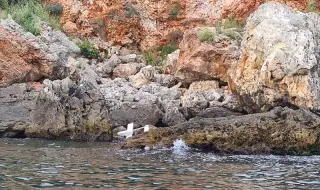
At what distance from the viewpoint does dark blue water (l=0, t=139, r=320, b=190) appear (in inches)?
348

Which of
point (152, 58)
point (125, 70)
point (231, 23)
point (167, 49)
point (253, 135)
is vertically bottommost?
point (253, 135)

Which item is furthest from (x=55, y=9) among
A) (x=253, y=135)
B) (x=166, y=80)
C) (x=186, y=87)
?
(x=253, y=135)

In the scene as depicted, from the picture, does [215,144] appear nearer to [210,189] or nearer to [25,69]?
[210,189]

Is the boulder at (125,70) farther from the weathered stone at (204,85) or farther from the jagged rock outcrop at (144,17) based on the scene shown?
the jagged rock outcrop at (144,17)

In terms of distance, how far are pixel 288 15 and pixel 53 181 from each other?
12.6 meters

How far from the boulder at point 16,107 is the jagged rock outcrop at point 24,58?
1.93 feet

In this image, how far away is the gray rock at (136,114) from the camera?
19.3 m

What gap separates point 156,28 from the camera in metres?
28.4

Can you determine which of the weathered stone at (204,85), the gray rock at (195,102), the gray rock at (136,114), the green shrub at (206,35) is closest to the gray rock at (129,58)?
the weathered stone at (204,85)

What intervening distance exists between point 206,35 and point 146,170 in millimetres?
12526

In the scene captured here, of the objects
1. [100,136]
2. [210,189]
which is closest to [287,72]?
[100,136]

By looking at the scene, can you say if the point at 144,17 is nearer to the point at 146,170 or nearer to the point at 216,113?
the point at 216,113

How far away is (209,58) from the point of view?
72.3ft

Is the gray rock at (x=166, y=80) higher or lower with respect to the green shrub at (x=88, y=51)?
lower
